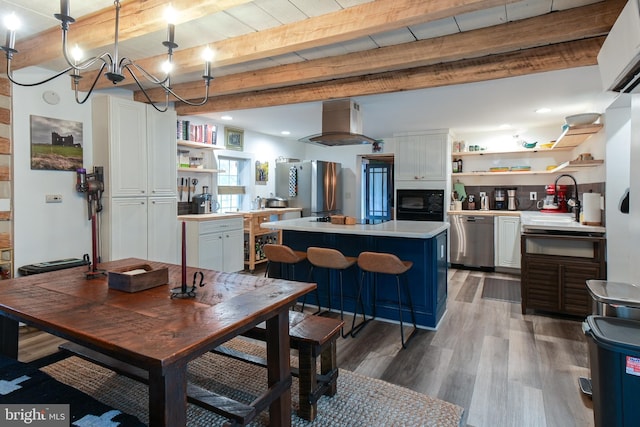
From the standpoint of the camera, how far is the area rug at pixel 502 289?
4.23m

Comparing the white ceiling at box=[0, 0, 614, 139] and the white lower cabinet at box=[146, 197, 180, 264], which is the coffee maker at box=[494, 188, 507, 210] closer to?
the white ceiling at box=[0, 0, 614, 139]

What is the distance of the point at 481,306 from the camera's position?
389 cm

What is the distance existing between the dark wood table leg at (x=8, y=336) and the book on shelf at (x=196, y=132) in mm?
3097

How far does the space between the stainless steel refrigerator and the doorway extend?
1.05 metres

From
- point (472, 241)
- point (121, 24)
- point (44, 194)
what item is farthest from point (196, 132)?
point (472, 241)

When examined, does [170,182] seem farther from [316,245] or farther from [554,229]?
[554,229]

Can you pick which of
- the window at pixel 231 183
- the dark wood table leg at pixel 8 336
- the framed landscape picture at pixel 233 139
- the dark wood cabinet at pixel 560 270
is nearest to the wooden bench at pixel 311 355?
the dark wood table leg at pixel 8 336

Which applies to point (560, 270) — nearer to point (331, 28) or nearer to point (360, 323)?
point (360, 323)

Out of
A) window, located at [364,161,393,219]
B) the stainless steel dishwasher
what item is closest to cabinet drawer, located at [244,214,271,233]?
window, located at [364,161,393,219]

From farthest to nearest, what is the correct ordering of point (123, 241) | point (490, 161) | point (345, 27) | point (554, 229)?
point (490, 161) < point (123, 241) < point (554, 229) < point (345, 27)

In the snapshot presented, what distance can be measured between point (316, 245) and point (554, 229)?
235 cm

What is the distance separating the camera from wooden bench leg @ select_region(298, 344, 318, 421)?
6.13 feet

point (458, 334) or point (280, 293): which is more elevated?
point (280, 293)

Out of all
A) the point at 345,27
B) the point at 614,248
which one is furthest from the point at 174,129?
the point at 614,248
